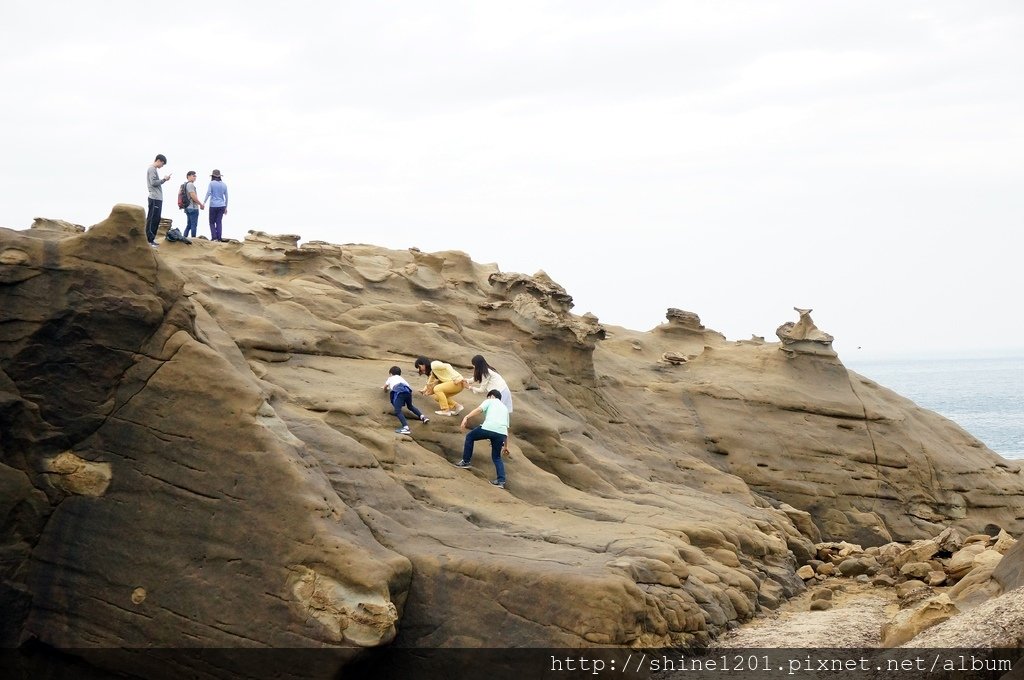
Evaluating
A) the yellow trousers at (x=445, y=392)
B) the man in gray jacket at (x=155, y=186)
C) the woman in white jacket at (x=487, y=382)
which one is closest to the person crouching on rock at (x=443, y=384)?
the yellow trousers at (x=445, y=392)

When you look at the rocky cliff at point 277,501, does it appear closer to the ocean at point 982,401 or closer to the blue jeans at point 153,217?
the blue jeans at point 153,217

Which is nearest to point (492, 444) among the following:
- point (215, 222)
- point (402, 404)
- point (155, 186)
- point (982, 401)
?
point (402, 404)

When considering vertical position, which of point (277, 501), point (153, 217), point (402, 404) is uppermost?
point (153, 217)

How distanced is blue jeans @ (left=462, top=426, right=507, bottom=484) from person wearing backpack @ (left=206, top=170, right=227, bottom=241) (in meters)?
8.95

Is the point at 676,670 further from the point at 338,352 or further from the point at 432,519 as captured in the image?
the point at 338,352

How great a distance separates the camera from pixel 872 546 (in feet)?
67.7

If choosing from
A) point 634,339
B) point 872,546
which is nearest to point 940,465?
point 872,546

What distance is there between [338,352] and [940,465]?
37.9ft

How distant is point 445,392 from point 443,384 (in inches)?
4.0

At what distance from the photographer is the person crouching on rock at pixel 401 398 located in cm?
1477

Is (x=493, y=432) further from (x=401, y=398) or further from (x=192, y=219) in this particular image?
(x=192, y=219)

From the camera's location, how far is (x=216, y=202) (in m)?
22.0

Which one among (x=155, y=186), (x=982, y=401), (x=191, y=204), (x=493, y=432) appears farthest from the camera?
(x=982, y=401)

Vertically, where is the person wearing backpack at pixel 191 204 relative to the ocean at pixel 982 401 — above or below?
above
